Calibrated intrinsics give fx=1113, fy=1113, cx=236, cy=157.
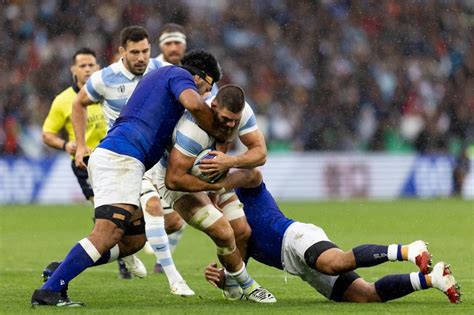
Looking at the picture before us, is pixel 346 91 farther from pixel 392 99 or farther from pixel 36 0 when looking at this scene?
pixel 36 0

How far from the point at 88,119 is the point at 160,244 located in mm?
3732

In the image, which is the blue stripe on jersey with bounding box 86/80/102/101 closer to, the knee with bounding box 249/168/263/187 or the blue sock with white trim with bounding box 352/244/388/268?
the knee with bounding box 249/168/263/187

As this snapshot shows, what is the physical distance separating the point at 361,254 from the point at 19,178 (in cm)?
1784

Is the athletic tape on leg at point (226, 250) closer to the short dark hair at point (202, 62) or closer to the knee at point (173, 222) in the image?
the short dark hair at point (202, 62)

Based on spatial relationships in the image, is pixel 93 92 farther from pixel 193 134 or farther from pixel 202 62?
pixel 193 134

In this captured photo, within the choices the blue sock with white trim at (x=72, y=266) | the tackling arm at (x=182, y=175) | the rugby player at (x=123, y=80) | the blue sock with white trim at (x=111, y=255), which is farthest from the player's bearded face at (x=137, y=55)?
the blue sock with white trim at (x=72, y=266)

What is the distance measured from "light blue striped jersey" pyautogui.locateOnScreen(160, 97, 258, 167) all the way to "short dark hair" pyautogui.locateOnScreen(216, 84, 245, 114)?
291mm

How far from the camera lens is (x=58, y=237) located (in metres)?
17.7

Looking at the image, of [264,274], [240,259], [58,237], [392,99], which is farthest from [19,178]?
[240,259]

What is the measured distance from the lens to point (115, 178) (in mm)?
8727

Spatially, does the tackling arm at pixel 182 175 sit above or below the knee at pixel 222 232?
above

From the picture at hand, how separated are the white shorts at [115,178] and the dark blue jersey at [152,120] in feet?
0.22

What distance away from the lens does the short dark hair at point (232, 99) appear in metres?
8.49

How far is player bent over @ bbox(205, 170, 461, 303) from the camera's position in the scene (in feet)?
27.8
